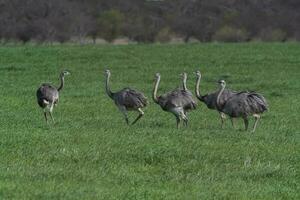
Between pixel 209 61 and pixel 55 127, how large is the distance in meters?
22.0

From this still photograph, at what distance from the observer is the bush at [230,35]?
251ft

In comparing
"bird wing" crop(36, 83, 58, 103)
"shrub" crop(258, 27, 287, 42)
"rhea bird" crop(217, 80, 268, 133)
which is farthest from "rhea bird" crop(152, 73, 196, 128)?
"shrub" crop(258, 27, 287, 42)

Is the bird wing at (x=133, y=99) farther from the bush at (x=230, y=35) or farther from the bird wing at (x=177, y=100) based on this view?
the bush at (x=230, y=35)

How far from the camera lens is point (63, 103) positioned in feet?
77.6

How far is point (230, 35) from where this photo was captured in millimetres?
77250

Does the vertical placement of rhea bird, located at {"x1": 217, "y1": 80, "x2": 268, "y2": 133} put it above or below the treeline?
above

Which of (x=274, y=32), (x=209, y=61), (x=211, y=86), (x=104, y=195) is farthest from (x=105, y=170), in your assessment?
(x=274, y=32)

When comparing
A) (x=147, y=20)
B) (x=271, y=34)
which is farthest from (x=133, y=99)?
(x=147, y=20)

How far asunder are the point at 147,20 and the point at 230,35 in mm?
10622

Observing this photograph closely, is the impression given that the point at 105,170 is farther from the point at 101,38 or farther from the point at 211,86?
the point at 101,38

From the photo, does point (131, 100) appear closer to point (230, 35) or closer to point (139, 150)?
point (139, 150)

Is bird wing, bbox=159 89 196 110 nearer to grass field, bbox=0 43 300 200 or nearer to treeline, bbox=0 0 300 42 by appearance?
grass field, bbox=0 43 300 200

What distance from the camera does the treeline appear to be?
71375 mm

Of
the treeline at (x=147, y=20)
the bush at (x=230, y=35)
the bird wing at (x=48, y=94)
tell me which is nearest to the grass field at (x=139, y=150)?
the bird wing at (x=48, y=94)
